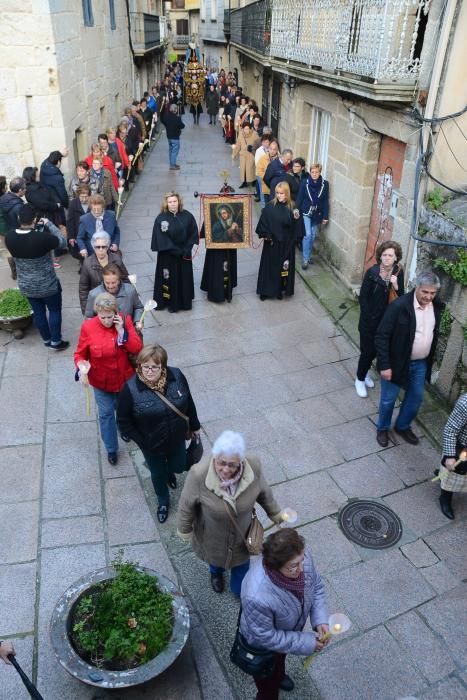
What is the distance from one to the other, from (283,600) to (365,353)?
3797 mm

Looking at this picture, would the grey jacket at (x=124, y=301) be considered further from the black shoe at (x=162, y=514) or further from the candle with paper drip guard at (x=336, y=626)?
the candle with paper drip guard at (x=336, y=626)

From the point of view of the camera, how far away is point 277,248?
8.15 meters

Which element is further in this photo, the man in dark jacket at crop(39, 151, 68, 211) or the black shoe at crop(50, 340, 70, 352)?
the man in dark jacket at crop(39, 151, 68, 211)

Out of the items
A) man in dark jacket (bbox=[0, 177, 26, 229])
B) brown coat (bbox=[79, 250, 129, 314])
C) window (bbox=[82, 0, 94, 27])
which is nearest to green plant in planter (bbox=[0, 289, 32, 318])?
man in dark jacket (bbox=[0, 177, 26, 229])

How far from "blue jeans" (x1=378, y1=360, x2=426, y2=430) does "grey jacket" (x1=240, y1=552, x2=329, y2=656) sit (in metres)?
2.85

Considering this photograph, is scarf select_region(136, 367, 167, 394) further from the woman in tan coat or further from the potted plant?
the woman in tan coat

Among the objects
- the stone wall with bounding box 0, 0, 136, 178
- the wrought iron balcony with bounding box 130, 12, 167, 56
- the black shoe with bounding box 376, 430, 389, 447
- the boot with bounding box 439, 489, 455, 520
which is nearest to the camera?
the boot with bounding box 439, 489, 455, 520

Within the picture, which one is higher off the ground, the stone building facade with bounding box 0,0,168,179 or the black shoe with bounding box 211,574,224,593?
the stone building facade with bounding box 0,0,168,179

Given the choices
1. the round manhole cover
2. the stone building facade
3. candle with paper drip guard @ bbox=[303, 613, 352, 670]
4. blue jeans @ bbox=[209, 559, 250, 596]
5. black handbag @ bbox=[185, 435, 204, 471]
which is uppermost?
the stone building facade

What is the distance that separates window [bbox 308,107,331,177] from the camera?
33.8ft

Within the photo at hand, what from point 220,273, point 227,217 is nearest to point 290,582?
point 227,217

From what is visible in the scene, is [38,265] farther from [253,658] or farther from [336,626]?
[336,626]

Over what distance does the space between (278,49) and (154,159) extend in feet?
25.3

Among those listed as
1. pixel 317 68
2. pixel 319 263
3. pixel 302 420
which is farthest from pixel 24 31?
pixel 302 420
